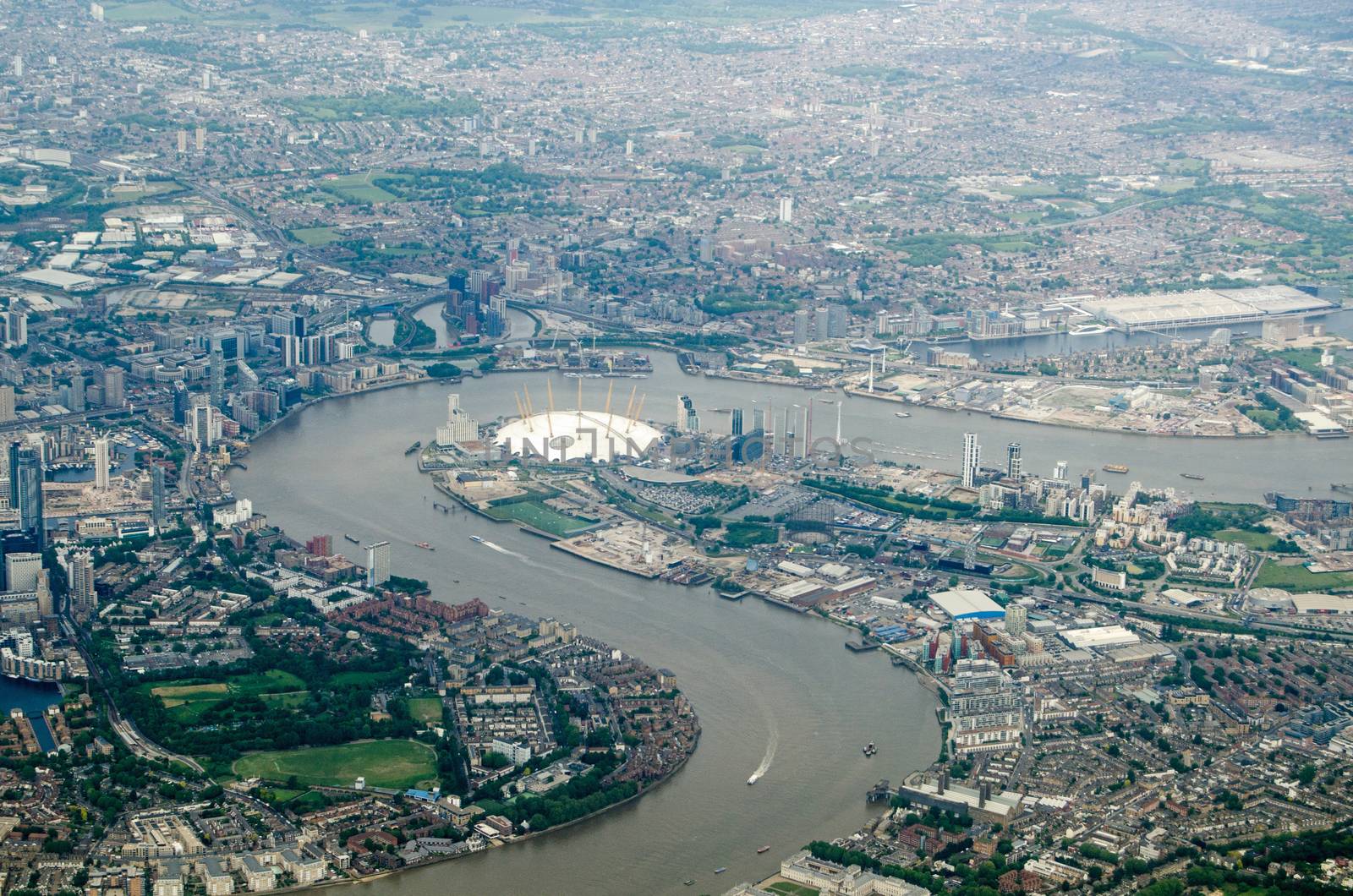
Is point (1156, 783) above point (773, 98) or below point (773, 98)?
below

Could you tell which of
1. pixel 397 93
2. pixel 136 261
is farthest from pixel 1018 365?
pixel 397 93

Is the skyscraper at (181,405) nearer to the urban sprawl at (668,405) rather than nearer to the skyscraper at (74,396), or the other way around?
the urban sprawl at (668,405)

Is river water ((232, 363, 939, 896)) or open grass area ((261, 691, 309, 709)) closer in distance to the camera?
river water ((232, 363, 939, 896))

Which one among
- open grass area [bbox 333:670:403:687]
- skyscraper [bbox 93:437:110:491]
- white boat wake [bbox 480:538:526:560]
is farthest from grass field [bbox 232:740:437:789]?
skyscraper [bbox 93:437:110:491]

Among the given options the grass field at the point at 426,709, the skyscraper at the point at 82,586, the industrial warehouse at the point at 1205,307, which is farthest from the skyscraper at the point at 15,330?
the industrial warehouse at the point at 1205,307

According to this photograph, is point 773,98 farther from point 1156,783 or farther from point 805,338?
point 1156,783

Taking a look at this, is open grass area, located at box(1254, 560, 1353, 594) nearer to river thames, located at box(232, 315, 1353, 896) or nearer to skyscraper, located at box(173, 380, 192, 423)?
river thames, located at box(232, 315, 1353, 896)
